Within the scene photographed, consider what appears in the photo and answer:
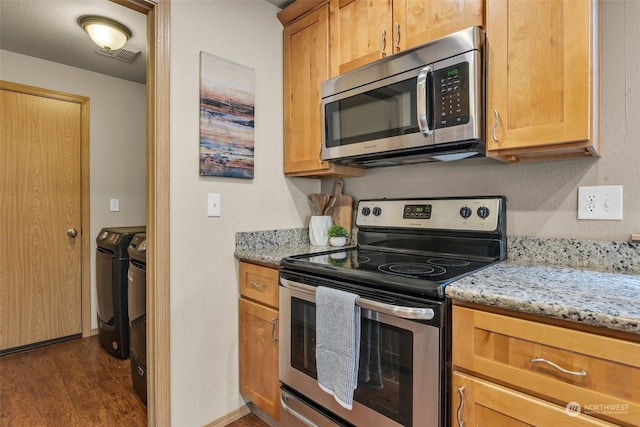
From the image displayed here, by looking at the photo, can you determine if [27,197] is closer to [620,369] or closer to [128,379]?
[128,379]

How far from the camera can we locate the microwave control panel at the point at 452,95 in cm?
122

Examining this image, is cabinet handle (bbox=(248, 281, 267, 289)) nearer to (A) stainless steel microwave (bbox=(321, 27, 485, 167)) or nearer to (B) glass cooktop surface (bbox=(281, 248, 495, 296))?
(B) glass cooktop surface (bbox=(281, 248, 495, 296))

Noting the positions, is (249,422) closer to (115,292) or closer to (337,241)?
(337,241)

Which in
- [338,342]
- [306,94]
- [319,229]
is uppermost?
[306,94]

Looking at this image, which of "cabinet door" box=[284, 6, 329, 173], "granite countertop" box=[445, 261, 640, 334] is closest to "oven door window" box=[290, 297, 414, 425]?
"granite countertop" box=[445, 261, 640, 334]

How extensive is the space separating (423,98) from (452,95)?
107 millimetres

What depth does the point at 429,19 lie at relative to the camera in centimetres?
136

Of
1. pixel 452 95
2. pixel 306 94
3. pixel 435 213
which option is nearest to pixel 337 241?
pixel 435 213

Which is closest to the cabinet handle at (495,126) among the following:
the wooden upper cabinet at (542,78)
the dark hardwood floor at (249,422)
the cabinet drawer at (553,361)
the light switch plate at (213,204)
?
the wooden upper cabinet at (542,78)

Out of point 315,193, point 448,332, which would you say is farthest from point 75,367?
point 448,332

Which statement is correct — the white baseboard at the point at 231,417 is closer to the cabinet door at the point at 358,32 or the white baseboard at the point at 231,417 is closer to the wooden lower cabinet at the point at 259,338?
the wooden lower cabinet at the point at 259,338

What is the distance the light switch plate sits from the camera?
5.55 feet

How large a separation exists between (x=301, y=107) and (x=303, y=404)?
1.52 metres

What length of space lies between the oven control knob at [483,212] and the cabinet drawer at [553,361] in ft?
2.12
